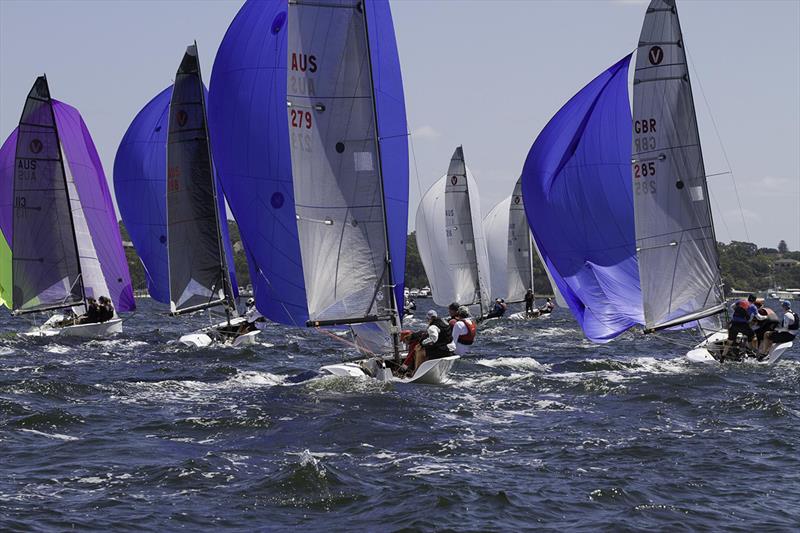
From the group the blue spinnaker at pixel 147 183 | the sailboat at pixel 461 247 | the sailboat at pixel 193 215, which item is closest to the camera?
the sailboat at pixel 193 215

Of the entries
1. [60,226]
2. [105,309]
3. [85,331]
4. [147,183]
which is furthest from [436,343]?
[60,226]

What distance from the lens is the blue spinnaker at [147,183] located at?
35.3 meters

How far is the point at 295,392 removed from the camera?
19.6 meters

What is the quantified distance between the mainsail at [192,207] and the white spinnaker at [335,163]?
11.3m

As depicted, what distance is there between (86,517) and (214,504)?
4.14 ft

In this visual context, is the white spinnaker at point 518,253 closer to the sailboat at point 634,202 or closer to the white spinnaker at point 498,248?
the white spinnaker at point 498,248

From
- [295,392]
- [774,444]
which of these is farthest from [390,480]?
[295,392]

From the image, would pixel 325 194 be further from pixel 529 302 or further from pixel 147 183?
pixel 529 302

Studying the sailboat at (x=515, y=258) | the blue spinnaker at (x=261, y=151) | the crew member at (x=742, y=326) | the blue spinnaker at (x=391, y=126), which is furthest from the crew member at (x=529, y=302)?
the blue spinnaker at (x=391, y=126)

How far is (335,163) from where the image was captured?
2066 cm

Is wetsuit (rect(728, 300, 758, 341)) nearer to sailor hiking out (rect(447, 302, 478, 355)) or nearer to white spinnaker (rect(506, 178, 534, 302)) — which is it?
sailor hiking out (rect(447, 302, 478, 355))

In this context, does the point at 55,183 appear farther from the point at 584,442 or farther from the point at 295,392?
the point at 584,442

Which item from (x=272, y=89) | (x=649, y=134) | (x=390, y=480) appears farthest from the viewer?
(x=649, y=134)

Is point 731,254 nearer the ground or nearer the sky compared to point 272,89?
nearer the ground
